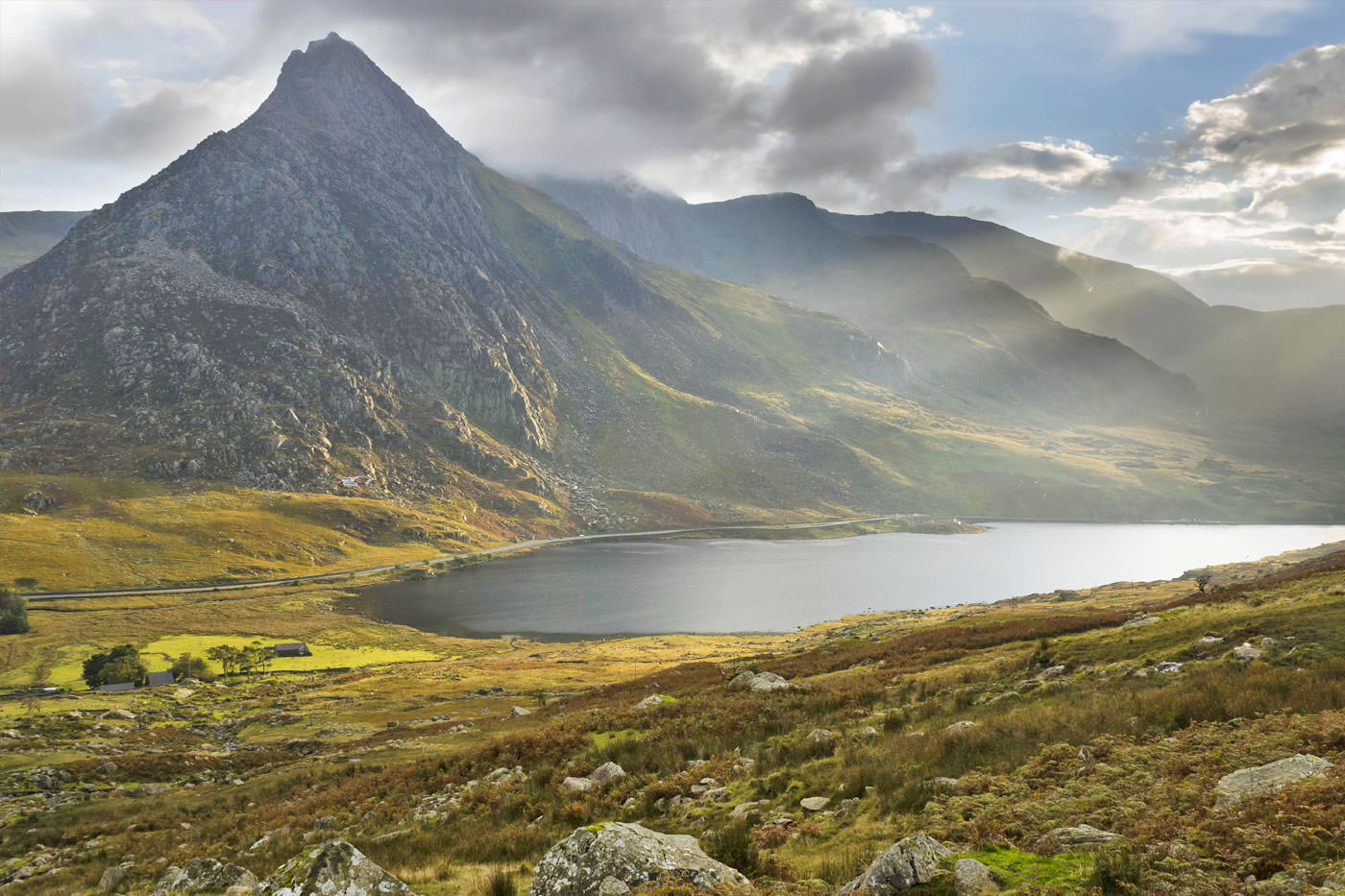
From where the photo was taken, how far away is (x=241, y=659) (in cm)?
9012

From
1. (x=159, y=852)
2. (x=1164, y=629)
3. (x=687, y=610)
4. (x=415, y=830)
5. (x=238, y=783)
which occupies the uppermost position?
(x=1164, y=629)

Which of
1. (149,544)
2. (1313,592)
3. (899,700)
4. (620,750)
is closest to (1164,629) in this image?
(1313,592)

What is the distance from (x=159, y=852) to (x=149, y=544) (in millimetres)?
173968

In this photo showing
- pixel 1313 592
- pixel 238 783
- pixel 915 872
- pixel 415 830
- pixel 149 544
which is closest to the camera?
pixel 915 872

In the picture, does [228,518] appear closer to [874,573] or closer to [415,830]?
[874,573]

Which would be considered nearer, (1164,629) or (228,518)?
(1164,629)

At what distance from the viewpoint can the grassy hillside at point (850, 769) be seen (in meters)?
9.72

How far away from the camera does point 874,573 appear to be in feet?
571

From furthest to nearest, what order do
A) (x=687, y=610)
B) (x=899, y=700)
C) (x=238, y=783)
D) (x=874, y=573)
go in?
1. (x=874, y=573)
2. (x=687, y=610)
3. (x=238, y=783)
4. (x=899, y=700)

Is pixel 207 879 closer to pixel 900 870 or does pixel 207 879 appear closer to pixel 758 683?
pixel 900 870

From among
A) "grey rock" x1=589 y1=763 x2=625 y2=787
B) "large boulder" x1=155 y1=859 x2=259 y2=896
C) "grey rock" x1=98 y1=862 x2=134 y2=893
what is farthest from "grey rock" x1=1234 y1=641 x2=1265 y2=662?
"grey rock" x1=98 y1=862 x2=134 y2=893

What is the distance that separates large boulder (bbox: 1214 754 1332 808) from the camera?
32.5 feet

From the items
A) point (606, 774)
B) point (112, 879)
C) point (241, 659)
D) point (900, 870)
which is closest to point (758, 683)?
point (606, 774)

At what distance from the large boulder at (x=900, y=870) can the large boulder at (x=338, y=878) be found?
26.1ft
